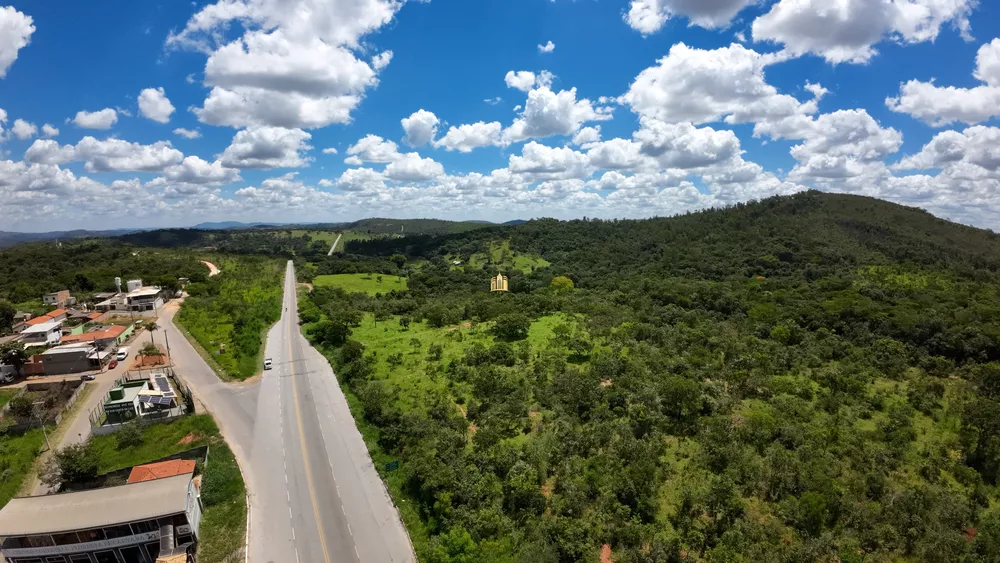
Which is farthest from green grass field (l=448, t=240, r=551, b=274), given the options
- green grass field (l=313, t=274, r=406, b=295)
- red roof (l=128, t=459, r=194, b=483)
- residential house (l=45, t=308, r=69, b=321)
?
red roof (l=128, t=459, r=194, b=483)

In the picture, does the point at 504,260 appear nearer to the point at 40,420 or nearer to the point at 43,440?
the point at 40,420

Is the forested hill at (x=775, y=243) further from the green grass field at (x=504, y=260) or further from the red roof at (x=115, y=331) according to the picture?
the red roof at (x=115, y=331)

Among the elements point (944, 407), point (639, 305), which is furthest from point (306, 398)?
point (944, 407)

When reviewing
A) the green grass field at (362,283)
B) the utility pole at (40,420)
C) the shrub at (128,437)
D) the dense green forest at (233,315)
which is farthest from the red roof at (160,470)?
the green grass field at (362,283)

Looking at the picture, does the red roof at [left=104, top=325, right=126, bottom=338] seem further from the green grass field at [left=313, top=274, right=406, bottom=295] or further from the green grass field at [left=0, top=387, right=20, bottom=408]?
the green grass field at [left=313, top=274, right=406, bottom=295]

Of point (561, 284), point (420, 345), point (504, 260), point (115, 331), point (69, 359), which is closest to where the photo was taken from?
point (69, 359)

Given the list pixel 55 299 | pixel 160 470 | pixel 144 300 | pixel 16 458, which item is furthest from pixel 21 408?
pixel 55 299

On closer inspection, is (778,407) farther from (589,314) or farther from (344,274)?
(344,274)
